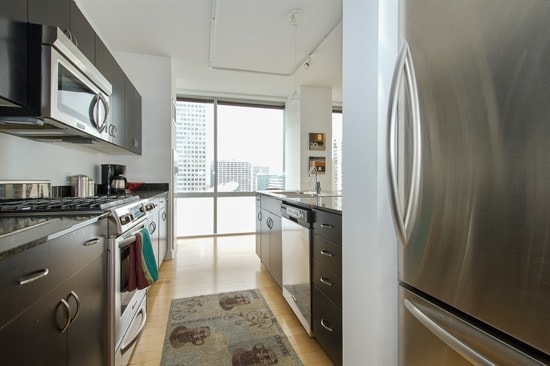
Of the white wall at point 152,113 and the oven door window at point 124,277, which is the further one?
the white wall at point 152,113

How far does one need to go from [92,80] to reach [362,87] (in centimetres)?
171

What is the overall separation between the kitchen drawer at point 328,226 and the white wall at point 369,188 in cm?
25

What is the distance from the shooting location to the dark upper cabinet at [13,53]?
3.60 feet

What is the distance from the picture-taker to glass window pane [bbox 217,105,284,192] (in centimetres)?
528

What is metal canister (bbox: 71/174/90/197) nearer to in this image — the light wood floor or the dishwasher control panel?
the light wood floor

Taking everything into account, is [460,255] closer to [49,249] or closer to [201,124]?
[49,249]

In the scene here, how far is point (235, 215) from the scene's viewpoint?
5.29 meters

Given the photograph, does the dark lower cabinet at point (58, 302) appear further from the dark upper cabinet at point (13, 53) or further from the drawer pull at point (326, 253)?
the drawer pull at point (326, 253)

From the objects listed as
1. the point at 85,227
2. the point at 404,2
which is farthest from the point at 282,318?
the point at 404,2

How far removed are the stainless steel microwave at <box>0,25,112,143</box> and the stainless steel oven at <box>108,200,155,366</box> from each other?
0.58 meters

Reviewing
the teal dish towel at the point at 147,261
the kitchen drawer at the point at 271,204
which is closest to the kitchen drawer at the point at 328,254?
the kitchen drawer at the point at 271,204

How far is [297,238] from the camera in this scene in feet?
6.39

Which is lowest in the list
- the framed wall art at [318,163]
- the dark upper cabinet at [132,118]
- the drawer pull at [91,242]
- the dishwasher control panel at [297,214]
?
the drawer pull at [91,242]

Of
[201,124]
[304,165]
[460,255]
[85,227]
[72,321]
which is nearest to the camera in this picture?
[460,255]
